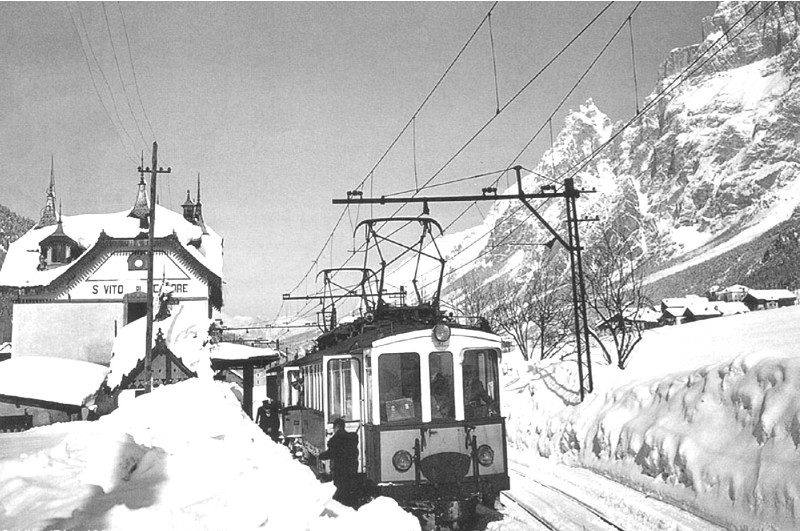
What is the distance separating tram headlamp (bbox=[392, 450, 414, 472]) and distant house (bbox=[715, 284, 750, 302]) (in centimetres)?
10986

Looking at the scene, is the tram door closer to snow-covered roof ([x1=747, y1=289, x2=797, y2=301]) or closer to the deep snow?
the deep snow

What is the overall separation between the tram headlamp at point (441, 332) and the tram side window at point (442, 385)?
232 millimetres

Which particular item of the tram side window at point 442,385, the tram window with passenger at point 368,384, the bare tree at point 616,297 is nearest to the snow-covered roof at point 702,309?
the bare tree at point 616,297

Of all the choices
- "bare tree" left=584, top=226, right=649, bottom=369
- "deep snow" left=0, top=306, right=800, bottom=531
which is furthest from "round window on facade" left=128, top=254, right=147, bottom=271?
"deep snow" left=0, top=306, right=800, bottom=531

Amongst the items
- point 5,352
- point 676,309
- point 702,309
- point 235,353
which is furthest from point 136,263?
point 702,309

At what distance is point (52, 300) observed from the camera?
3756cm

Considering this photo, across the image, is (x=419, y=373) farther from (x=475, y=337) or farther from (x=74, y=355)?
(x=74, y=355)

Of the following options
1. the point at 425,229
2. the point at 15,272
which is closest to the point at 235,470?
the point at 425,229

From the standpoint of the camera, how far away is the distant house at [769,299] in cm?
9944

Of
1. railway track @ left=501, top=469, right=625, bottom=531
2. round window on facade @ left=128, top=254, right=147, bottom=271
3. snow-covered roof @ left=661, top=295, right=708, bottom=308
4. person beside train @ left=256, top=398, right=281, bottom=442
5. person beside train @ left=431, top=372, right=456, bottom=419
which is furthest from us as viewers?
snow-covered roof @ left=661, top=295, right=708, bottom=308

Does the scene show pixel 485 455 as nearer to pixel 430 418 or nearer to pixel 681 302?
pixel 430 418

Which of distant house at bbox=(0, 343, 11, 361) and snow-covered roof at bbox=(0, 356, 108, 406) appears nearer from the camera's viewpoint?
snow-covered roof at bbox=(0, 356, 108, 406)

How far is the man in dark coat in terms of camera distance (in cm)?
934

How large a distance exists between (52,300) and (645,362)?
106 feet
